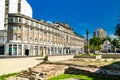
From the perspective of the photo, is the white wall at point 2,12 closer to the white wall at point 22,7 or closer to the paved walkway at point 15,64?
the white wall at point 22,7

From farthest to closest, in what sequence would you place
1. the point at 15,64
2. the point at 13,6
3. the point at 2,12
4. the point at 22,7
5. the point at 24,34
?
1. the point at 22,7
2. the point at 13,6
3. the point at 2,12
4. the point at 24,34
5. the point at 15,64

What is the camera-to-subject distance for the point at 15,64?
3106cm

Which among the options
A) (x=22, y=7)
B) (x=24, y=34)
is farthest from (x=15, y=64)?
(x=22, y=7)

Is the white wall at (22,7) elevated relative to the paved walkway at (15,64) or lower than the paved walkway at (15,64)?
elevated

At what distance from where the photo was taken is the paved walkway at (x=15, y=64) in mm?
28391

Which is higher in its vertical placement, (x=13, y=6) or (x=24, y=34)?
(x=13, y=6)

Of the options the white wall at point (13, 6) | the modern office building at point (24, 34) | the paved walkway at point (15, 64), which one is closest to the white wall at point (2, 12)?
the modern office building at point (24, 34)

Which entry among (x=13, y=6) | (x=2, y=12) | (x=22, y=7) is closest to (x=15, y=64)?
(x=2, y=12)

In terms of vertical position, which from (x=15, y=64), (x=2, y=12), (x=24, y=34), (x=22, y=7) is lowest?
(x=15, y=64)

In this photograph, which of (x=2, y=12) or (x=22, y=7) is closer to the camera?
(x=2, y=12)

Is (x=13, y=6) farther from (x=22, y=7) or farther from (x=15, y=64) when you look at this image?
(x=15, y=64)


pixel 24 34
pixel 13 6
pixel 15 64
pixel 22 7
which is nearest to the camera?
pixel 15 64

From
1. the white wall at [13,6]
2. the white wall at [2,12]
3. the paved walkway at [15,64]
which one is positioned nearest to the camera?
the paved walkway at [15,64]

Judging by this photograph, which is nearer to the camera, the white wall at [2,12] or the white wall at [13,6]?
the white wall at [2,12]
